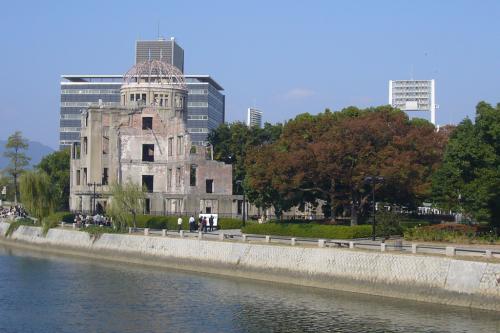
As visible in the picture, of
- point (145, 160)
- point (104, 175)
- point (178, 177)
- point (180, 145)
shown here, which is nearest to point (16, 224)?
point (104, 175)

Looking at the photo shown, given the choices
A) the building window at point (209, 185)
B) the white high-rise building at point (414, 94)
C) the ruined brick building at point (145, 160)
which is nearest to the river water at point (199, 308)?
the building window at point (209, 185)

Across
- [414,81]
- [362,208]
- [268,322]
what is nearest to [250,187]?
[362,208]

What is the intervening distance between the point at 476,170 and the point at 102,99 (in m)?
139

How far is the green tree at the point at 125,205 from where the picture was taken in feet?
238

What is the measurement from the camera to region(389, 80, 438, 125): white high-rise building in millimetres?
174000

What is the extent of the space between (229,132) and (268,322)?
74435 millimetres

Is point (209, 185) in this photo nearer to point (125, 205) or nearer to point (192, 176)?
point (192, 176)

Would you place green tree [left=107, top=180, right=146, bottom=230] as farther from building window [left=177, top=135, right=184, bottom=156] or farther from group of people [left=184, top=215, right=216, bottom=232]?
building window [left=177, top=135, right=184, bottom=156]

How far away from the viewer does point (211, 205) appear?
302ft

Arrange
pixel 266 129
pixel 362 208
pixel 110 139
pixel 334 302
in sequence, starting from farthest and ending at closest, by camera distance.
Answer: pixel 266 129 < pixel 110 139 < pixel 362 208 < pixel 334 302

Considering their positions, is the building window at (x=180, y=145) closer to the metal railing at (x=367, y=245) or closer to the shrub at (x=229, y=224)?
the shrub at (x=229, y=224)

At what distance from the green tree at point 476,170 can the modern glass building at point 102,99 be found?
5024 inches

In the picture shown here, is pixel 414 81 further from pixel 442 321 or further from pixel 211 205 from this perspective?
pixel 442 321

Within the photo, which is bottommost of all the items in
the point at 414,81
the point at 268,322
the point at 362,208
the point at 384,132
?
the point at 268,322
